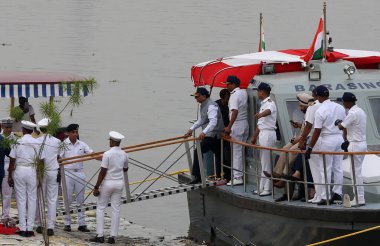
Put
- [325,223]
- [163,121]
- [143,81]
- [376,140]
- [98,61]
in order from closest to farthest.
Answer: [325,223] < [376,140] < [163,121] < [143,81] < [98,61]

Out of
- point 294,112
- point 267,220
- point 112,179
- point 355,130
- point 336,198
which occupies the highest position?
point 294,112

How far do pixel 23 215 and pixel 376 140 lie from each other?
558 centimetres

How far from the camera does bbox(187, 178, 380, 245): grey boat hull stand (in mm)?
14492

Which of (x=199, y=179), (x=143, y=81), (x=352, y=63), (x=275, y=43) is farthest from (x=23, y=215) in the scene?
(x=275, y=43)

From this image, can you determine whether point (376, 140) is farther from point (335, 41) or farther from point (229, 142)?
point (335, 41)

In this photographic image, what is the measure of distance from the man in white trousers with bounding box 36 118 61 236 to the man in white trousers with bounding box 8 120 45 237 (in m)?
0.16

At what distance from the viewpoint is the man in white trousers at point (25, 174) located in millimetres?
15203

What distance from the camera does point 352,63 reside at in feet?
56.9

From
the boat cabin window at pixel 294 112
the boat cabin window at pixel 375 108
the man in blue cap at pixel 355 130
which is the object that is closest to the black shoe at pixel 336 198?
the man in blue cap at pixel 355 130

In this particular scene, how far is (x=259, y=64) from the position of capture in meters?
17.4

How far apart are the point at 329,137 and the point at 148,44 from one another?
34075mm

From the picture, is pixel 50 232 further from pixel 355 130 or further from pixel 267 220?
pixel 355 130

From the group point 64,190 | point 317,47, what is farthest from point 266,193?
point 64,190

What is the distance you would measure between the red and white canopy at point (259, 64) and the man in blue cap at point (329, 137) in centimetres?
211
